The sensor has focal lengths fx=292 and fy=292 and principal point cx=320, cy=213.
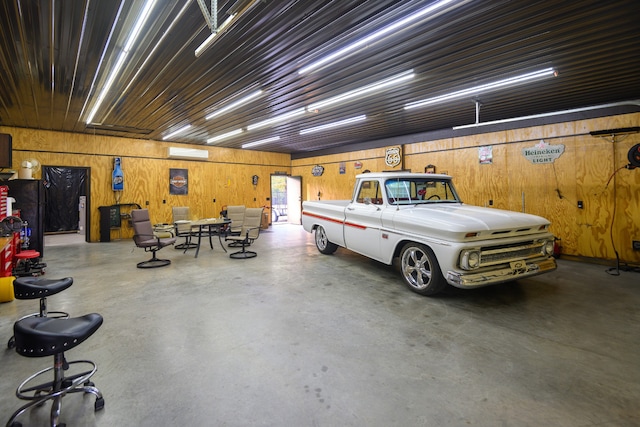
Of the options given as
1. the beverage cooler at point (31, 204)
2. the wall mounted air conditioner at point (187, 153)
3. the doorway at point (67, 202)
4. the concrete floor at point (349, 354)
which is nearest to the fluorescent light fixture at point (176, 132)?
the wall mounted air conditioner at point (187, 153)

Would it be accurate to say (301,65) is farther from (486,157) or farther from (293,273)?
(486,157)

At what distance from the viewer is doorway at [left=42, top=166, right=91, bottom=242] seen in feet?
28.3

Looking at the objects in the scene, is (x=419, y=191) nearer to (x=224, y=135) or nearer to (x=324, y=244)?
(x=324, y=244)

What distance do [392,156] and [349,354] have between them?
25.2 feet

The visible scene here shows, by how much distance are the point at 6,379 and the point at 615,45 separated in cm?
690

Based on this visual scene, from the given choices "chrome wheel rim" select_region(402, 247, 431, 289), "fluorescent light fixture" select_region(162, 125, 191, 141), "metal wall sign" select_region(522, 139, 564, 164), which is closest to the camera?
"chrome wheel rim" select_region(402, 247, 431, 289)

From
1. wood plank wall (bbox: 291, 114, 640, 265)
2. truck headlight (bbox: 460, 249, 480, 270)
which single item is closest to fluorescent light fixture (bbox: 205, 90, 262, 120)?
truck headlight (bbox: 460, 249, 480, 270)

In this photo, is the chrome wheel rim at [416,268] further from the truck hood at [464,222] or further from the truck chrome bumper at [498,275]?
the truck chrome bumper at [498,275]

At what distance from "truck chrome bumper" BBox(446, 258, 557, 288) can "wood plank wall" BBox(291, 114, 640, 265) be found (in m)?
3.29

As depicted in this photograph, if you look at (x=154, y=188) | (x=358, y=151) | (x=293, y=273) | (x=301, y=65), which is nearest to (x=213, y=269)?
(x=293, y=273)

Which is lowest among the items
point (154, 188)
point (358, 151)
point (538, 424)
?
point (538, 424)

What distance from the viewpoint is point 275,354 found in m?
2.48

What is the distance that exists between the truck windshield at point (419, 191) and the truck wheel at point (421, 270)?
0.82 m

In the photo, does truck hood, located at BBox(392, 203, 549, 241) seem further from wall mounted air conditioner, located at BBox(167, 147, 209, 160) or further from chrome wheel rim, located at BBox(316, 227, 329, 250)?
wall mounted air conditioner, located at BBox(167, 147, 209, 160)
